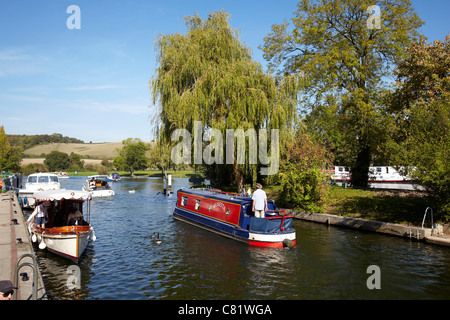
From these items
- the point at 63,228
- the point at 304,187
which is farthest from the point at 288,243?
the point at 63,228

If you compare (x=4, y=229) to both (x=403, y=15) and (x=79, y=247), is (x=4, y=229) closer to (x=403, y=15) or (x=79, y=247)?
(x=79, y=247)

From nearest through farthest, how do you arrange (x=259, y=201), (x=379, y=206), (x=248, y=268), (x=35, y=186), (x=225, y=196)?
(x=248, y=268) → (x=259, y=201) → (x=225, y=196) → (x=379, y=206) → (x=35, y=186)

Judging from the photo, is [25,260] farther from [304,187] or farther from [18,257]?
[304,187]

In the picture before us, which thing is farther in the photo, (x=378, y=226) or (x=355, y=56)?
(x=355, y=56)

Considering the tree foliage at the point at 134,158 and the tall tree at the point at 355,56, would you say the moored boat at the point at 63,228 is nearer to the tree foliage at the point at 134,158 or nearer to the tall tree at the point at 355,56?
the tall tree at the point at 355,56

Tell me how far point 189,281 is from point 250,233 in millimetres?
5317

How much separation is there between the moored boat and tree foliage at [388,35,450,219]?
51.2ft

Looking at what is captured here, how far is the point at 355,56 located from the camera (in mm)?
28703

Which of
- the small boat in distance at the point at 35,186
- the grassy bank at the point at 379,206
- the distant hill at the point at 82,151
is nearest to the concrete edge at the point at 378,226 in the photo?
the grassy bank at the point at 379,206

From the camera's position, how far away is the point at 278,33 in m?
34.1

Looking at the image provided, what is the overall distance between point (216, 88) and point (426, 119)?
45.5ft

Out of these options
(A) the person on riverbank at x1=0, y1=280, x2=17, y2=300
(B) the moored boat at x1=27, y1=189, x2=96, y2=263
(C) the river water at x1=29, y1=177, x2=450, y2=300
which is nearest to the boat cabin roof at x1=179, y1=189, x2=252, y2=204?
(C) the river water at x1=29, y1=177, x2=450, y2=300

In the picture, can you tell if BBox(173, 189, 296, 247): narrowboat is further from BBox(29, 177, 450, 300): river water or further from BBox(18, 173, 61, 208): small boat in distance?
BBox(18, 173, 61, 208): small boat in distance

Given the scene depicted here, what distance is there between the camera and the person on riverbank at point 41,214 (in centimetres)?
1511
